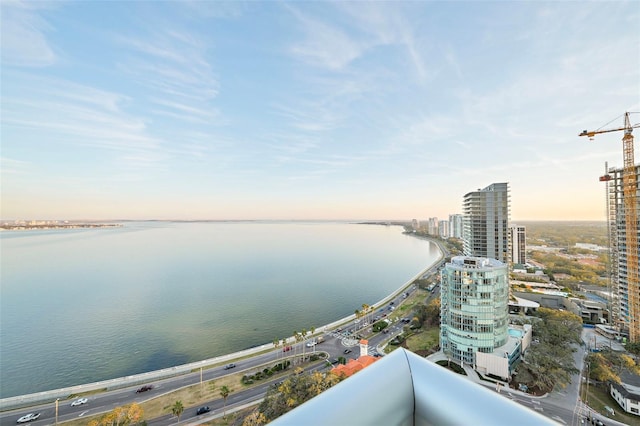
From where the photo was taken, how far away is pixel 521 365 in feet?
34.7

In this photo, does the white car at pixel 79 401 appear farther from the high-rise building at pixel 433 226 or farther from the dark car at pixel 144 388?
the high-rise building at pixel 433 226

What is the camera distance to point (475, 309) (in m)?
11.5

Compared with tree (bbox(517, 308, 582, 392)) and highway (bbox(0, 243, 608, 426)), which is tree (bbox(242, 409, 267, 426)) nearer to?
highway (bbox(0, 243, 608, 426))

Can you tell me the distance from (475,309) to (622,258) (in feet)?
36.4

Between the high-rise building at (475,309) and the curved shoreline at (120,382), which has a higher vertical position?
the high-rise building at (475,309)

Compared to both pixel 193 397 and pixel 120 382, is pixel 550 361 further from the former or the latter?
pixel 120 382

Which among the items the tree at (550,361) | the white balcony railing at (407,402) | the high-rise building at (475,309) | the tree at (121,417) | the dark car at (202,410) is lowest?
the dark car at (202,410)

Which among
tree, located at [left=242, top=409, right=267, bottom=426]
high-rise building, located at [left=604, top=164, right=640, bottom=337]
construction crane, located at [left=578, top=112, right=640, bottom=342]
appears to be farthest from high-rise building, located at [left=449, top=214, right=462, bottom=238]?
tree, located at [left=242, top=409, right=267, bottom=426]

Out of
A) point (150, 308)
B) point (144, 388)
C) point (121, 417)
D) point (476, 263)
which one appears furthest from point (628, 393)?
point (150, 308)

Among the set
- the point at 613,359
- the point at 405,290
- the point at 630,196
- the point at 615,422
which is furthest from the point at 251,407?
the point at 630,196

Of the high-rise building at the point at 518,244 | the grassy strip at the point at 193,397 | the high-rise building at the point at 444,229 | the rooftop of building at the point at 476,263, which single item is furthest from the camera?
the high-rise building at the point at 444,229

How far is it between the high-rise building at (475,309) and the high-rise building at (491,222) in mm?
12954

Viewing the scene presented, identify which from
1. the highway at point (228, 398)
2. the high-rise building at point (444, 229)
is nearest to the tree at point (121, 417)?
the highway at point (228, 398)

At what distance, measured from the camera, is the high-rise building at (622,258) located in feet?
45.9
